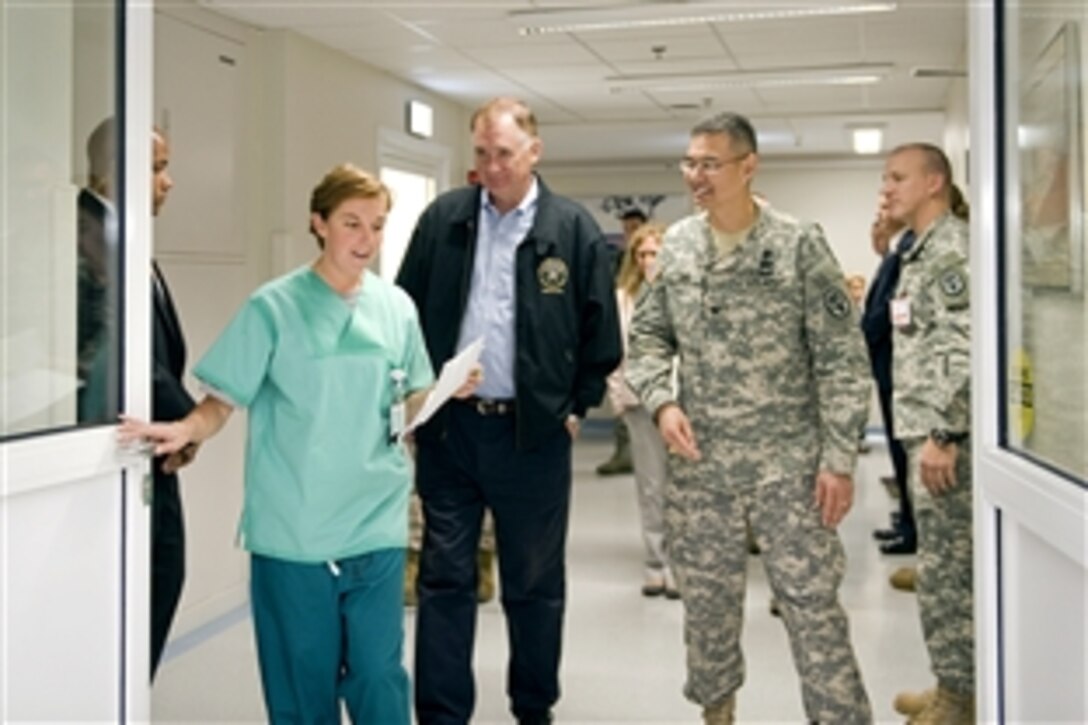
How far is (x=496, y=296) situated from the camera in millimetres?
2889

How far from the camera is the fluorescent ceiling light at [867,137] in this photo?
7883 millimetres

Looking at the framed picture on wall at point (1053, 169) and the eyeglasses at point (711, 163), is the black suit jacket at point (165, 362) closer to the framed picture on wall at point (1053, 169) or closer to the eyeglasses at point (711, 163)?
the eyeglasses at point (711, 163)

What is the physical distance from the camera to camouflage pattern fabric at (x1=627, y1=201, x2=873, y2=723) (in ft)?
8.37

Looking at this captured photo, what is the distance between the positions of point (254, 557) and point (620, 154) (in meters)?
8.07

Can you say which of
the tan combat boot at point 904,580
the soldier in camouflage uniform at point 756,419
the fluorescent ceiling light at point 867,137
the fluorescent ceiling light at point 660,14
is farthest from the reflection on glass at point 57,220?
the fluorescent ceiling light at point 867,137

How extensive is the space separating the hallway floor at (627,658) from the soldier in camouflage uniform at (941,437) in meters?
0.48

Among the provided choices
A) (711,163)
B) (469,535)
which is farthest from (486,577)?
(711,163)

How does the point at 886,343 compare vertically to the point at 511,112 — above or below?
below

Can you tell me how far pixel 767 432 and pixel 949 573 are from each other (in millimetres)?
630

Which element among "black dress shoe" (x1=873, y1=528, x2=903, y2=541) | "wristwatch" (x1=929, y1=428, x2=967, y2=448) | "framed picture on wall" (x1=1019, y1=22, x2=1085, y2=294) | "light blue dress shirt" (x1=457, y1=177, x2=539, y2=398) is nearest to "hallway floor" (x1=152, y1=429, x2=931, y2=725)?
"black dress shoe" (x1=873, y1=528, x2=903, y2=541)

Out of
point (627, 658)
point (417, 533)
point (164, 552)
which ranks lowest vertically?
point (627, 658)

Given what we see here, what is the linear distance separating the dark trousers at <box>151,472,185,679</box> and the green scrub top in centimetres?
18

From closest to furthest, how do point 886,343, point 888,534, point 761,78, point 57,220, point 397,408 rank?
point 57,220, point 397,408, point 886,343, point 888,534, point 761,78

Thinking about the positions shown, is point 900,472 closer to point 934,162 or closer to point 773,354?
point 934,162
